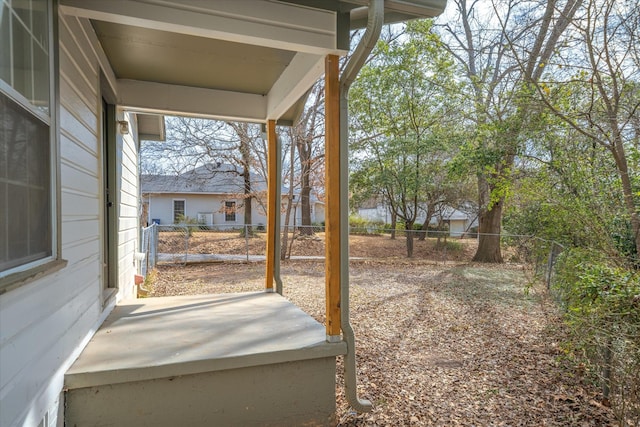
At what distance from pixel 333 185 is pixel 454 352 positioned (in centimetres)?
268

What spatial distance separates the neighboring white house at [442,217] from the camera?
50.3ft

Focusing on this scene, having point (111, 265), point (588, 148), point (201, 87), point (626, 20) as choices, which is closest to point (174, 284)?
point (111, 265)

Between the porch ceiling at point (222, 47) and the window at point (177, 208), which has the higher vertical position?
the porch ceiling at point (222, 47)

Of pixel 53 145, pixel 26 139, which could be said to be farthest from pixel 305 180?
pixel 26 139

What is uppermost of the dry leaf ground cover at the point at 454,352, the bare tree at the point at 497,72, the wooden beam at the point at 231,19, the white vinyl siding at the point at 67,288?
the bare tree at the point at 497,72

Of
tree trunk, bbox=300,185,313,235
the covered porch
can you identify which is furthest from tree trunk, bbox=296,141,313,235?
the covered porch

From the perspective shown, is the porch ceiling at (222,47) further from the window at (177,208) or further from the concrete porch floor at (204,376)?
the window at (177,208)

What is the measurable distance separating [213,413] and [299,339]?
2.31ft

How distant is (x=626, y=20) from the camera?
12.5 feet

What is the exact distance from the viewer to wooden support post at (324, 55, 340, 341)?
8.64 ft

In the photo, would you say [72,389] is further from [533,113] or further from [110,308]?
[533,113]

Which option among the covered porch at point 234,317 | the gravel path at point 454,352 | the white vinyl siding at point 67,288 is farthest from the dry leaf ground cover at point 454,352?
the white vinyl siding at point 67,288

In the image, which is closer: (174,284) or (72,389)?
(72,389)

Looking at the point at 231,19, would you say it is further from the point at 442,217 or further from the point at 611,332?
the point at 442,217
